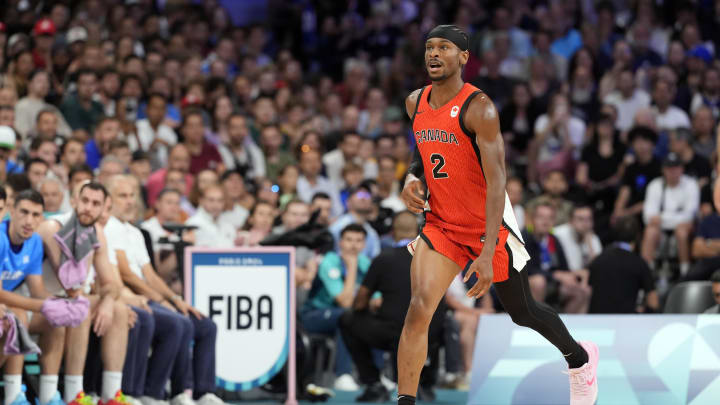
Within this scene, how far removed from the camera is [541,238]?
11.8m

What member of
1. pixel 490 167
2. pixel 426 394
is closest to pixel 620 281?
pixel 426 394

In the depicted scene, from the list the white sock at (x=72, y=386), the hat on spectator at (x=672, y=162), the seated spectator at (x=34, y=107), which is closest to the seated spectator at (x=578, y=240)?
the hat on spectator at (x=672, y=162)

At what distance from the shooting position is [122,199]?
344 inches

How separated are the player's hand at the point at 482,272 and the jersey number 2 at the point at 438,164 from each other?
0.51m

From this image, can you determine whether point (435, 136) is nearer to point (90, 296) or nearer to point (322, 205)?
point (90, 296)

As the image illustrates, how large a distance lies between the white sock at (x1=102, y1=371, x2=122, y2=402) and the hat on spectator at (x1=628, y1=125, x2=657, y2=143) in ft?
25.5

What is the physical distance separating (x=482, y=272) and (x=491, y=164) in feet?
1.74

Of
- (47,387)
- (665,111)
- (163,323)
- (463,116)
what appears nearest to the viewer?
(463,116)

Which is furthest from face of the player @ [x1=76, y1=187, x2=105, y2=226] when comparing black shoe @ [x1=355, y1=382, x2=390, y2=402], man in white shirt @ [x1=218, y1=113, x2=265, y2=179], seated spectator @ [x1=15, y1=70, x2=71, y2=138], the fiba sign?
man in white shirt @ [x1=218, y1=113, x2=265, y2=179]

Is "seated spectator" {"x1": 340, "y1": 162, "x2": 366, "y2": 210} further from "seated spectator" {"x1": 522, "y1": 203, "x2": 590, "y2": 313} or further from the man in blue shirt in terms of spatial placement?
the man in blue shirt

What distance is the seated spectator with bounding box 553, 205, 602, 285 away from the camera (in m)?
12.1

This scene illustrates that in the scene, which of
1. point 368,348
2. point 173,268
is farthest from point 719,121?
point 173,268

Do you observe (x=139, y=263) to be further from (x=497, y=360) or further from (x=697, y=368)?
(x=697, y=368)

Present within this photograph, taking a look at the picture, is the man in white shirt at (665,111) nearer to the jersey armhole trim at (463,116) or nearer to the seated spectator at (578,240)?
the seated spectator at (578,240)
